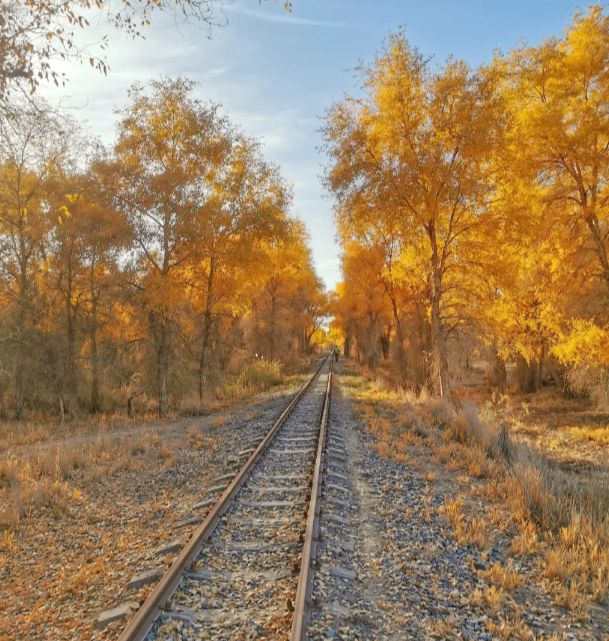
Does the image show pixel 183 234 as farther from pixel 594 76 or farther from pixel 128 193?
pixel 594 76

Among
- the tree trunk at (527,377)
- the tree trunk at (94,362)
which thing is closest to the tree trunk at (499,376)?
the tree trunk at (527,377)

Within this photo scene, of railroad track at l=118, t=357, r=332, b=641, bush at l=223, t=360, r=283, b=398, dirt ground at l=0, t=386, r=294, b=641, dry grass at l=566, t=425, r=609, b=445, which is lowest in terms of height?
dry grass at l=566, t=425, r=609, b=445

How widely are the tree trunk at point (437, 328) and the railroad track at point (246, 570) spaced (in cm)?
906

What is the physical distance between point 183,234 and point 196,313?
463cm

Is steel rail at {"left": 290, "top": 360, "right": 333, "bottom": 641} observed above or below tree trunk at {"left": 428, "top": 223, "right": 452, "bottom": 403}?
below

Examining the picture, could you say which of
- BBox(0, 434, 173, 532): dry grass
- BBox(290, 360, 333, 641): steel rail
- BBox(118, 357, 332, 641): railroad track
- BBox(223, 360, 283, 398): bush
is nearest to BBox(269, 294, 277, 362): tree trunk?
BBox(223, 360, 283, 398): bush

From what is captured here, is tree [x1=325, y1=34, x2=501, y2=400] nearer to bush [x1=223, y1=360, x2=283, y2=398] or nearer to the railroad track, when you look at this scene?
the railroad track

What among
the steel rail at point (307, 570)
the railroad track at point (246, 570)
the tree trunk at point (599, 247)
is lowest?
the railroad track at point (246, 570)

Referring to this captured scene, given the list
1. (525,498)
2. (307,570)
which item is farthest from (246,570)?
(525,498)

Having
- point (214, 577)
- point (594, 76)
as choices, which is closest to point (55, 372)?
point (214, 577)

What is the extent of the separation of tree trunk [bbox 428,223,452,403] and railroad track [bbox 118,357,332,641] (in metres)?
9.06

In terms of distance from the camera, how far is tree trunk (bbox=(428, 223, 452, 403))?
15.8m

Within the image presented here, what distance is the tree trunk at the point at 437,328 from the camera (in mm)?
15750

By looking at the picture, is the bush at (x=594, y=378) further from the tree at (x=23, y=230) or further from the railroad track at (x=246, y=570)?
the tree at (x=23, y=230)
